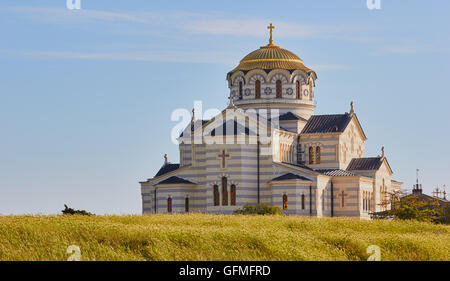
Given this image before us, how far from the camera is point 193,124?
71.9 m

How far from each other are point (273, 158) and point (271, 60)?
935 cm

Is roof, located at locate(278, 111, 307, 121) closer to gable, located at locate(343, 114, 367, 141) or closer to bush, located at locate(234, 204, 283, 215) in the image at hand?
gable, located at locate(343, 114, 367, 141)

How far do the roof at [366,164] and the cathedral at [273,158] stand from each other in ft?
0.25

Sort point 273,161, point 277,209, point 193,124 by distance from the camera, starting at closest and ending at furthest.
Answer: point 277,209
point 273,161
point 193,124

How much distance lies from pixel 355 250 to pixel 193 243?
5917mm

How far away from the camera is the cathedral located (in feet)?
213

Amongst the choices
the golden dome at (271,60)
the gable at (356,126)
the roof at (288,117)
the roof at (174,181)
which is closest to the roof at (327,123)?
the gable at (356,126)

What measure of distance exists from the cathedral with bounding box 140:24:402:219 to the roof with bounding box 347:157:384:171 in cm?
8

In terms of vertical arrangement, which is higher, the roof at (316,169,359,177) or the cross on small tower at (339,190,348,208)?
the roof at (316,169,359,177)
